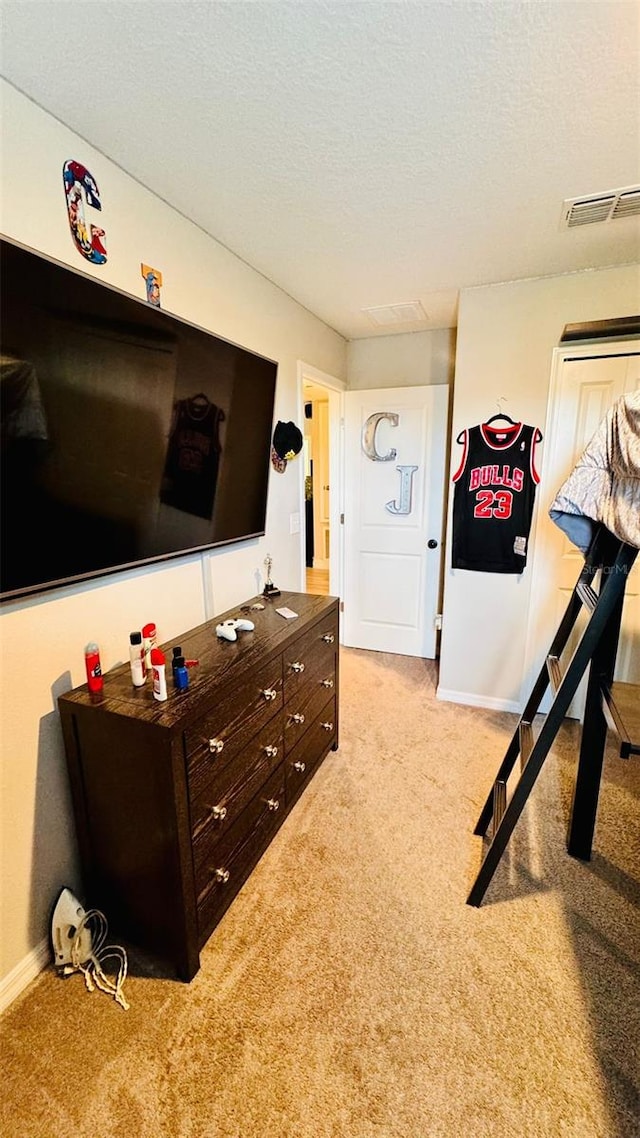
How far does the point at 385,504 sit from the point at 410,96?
8.18 ft

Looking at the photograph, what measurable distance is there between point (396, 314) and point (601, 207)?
4.53 ft

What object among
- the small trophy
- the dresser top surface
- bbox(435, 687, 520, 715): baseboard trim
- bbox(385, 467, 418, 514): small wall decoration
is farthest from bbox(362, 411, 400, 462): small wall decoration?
bbox(435, 687, 520, 715): baseboard trim

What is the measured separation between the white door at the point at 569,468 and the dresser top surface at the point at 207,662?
1.35 metres

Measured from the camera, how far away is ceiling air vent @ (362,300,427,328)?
285 cm

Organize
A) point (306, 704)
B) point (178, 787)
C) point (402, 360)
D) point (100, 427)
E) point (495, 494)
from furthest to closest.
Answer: point (402, 360), point (495, 494), point (306, 704), point (100, 427), point (178, 787)

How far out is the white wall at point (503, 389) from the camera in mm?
2436

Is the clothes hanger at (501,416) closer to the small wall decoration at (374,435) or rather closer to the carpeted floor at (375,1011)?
the small wall decoration at (374,435)

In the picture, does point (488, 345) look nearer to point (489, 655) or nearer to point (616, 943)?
point (489, 655)

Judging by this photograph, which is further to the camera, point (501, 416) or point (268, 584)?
point (501, 416)

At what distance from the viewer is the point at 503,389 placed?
265 centimetres

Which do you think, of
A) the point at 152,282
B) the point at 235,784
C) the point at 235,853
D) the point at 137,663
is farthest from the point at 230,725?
the point at 152,282

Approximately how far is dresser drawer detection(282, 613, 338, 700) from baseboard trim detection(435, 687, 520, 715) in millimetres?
1095

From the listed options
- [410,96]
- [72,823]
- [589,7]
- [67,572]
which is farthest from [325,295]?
[72,823]

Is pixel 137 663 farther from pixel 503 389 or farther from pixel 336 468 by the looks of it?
pixel 336 468
